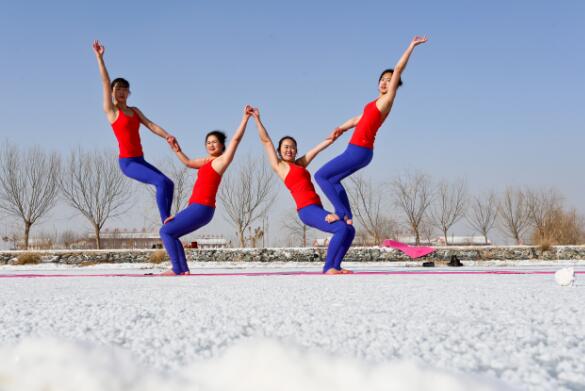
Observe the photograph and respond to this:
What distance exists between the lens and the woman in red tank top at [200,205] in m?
5.91

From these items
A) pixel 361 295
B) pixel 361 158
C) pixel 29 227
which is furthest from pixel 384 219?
pixel 361 295

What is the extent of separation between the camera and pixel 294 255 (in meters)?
14.8

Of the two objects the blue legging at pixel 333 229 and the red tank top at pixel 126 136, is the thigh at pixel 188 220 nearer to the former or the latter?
the red tank top at pixel 126 136

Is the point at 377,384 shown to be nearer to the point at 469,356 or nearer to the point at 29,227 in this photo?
the point at 469,356

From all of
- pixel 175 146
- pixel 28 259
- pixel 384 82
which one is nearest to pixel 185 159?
pixel 175 146

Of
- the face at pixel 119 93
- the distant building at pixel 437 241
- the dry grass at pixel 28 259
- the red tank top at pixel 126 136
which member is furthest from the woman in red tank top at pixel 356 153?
the distant building at pixel 437 241

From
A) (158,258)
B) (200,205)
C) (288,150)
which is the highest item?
(288,150)

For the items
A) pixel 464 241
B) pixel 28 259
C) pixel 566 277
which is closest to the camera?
pixel 566 277

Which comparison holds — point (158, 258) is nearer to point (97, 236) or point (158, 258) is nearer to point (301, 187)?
point (97, 236)

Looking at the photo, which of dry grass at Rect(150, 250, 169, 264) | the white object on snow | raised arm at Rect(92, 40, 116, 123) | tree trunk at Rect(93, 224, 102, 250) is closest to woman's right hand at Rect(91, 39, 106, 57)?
raised arm at Rect(92, 40, 116, 123)

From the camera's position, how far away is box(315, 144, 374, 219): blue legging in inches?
228

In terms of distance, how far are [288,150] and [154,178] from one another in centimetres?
163

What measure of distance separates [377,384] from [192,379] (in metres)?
0.47

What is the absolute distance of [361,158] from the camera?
5.82 meters
